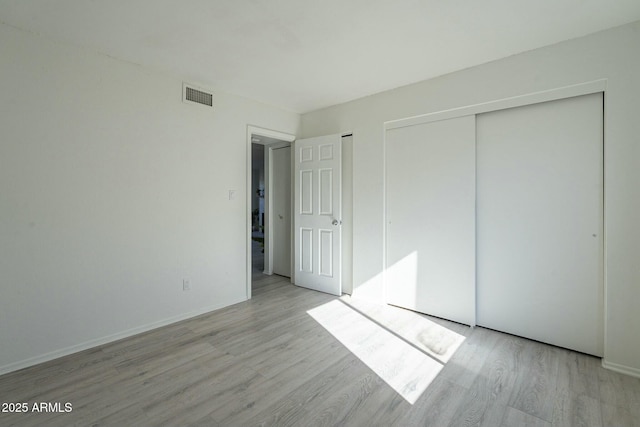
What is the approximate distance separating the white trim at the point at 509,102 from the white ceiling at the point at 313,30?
0.39 m

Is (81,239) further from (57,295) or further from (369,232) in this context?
(369,232)

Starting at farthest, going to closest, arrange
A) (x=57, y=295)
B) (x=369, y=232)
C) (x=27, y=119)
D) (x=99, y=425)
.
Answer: (x=369, y=232) < (x=57, y=295) < (x=27, y=119) < (x=99, y=425)

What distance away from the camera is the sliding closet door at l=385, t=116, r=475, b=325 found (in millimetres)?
2979

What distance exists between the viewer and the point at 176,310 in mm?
3143

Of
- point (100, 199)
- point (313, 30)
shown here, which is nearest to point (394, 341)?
point (313, 30)

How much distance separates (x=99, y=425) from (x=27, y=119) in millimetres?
2241

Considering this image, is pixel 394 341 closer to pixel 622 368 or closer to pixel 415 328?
pixel 415 328

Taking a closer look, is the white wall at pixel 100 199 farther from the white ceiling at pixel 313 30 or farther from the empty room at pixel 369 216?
the white ceiling at pixel 313 30

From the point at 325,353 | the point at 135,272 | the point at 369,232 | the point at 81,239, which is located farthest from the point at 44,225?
the point at 369,232

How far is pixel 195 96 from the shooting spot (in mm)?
3229

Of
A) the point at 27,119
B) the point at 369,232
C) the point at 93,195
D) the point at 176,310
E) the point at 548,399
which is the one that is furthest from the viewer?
the point at 369,232

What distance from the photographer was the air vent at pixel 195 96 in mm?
3139

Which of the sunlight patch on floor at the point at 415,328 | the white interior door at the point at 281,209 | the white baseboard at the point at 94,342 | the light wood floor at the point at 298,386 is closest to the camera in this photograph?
the light wood floor at the point at 298,386

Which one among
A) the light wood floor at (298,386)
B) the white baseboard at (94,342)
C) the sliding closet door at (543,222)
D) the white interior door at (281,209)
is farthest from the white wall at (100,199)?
the sliding closet door at (543,222)
